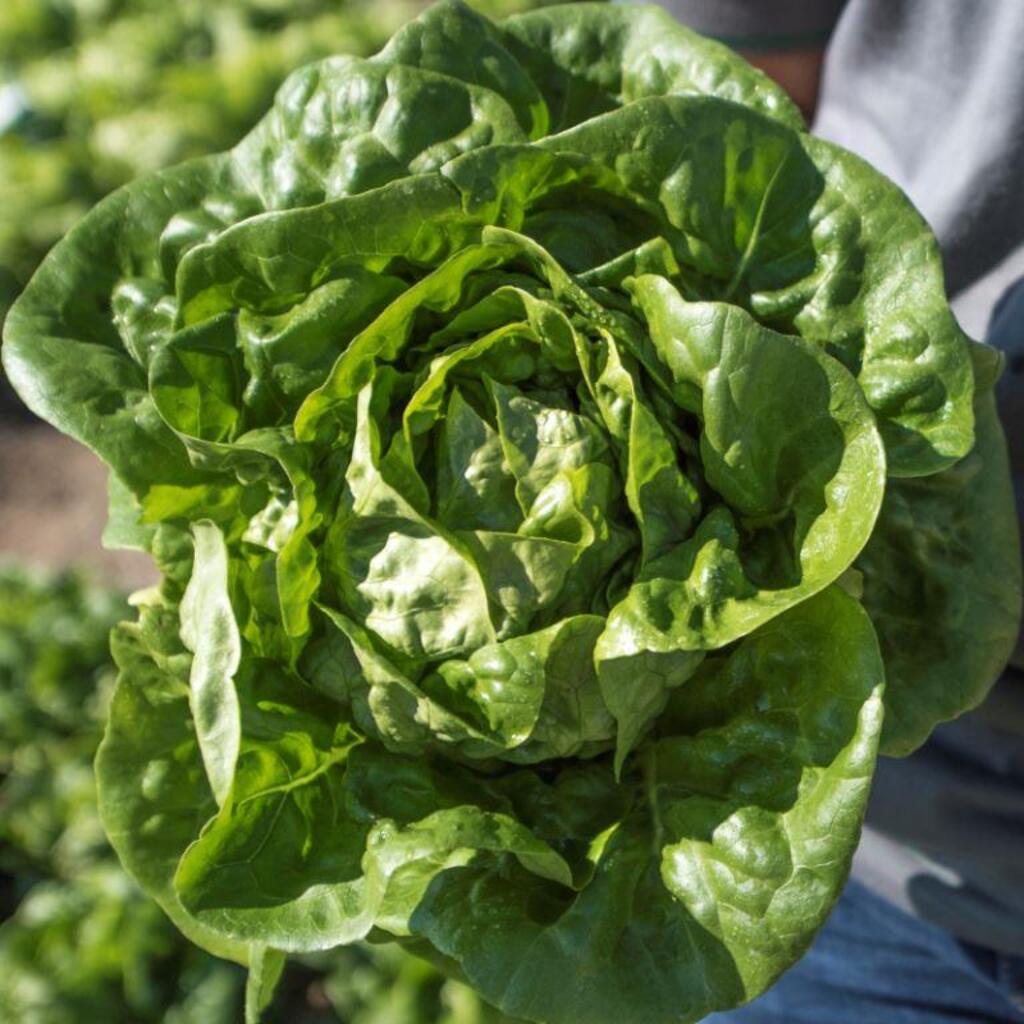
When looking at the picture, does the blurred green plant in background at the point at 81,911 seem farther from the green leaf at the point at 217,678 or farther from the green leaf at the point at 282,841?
the green leaf at the point at 217,678

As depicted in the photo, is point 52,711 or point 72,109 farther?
point 72,109

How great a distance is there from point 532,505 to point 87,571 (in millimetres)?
4699

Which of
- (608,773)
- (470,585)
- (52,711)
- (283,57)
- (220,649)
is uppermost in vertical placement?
(470,585)

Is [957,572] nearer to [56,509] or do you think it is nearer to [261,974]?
[261,974]

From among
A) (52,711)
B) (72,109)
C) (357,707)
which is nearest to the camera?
(357,707)

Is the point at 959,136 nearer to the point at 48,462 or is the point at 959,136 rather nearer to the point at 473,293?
the point at 473,293

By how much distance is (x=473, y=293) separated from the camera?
6.01ft

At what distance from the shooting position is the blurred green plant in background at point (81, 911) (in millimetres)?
4586

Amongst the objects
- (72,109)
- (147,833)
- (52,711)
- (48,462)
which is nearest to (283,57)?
(72,109)

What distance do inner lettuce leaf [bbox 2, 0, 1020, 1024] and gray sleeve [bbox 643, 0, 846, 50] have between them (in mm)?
472

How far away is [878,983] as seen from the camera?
270 cm

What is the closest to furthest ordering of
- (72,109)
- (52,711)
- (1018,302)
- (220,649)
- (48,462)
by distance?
(220,649) → (1018,302) → (52,711) → (48,462) → (72,109)

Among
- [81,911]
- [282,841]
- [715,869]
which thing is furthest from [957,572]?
[81,911]

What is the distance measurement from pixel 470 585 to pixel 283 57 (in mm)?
6540
